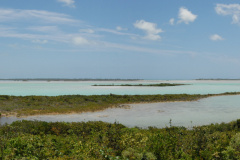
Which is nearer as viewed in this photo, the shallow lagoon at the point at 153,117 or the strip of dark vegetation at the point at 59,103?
the shallow lagoon at the point at 153,117

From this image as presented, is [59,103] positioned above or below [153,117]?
above

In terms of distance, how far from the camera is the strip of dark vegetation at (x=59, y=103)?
A: 108 ft

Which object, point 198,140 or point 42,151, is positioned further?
point 198,140

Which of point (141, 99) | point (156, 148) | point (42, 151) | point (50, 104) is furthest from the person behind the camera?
point (141, 99)

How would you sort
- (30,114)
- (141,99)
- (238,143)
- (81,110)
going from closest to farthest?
(238,143)
(30,114)
(81,110)
(141,99)

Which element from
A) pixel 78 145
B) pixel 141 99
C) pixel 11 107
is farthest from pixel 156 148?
pixel 141 99

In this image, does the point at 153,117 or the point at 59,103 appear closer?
the point at 153,117

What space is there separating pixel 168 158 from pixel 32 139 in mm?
4831

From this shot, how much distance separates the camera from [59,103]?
134 feet

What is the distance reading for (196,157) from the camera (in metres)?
8.52

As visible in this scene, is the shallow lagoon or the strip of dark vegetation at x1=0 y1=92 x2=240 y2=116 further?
the strip of dark vegetation at x1=0 y1=92 x2=240 y2=116

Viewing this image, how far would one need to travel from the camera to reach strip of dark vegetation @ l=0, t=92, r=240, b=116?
33000mm

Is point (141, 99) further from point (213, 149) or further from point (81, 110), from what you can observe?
point (213, 149)

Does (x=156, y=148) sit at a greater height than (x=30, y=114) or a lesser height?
greater
